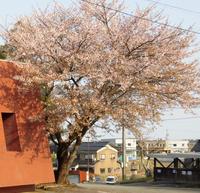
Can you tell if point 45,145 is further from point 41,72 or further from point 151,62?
point 151,62

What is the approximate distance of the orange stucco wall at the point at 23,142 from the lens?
61.7 ft

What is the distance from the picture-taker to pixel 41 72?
67.2 feet

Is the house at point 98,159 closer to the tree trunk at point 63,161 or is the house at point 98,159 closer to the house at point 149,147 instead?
the house at point 149,147

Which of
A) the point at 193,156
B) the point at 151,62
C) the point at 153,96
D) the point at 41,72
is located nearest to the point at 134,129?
the point at 153,96

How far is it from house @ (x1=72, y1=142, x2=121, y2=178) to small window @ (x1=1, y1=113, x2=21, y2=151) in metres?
65.9

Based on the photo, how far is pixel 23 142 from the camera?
19.8 meters

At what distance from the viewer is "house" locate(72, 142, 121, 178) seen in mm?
87062

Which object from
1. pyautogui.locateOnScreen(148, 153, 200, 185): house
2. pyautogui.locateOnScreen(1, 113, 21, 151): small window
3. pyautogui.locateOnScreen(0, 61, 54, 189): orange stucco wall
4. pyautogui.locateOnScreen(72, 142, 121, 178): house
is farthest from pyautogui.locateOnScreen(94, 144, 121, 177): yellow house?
pyautogui.locateOnScreen(1, 113, 21, 151): small window

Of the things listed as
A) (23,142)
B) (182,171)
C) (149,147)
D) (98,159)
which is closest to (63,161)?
(23,142)

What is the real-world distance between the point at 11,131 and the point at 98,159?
69.8 m

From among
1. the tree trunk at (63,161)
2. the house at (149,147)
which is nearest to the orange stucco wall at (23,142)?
the tree trunk at (63,161)

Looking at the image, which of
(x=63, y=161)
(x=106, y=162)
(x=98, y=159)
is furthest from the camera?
(x=106, y=162)

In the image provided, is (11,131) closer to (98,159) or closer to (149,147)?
(149,147)

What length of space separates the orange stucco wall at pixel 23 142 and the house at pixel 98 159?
213 feet
